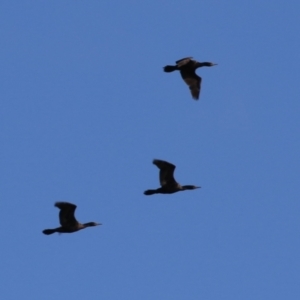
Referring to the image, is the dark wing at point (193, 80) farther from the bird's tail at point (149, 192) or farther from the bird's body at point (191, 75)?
the bird's tail at point (149, 192)

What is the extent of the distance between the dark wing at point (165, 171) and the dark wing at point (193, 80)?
3306mm

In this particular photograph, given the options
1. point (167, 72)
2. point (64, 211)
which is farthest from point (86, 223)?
point (167, 72)

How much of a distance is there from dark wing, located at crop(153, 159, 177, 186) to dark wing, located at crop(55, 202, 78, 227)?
3160 millimetres

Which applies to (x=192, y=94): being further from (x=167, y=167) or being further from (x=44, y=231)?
Answer: (x=44, y=231)

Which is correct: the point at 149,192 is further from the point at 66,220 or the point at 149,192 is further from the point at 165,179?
the point at 66,220

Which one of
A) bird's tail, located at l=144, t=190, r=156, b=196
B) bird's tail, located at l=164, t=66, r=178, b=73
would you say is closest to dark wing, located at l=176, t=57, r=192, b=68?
bird's tail, located at l=164, t=66, r=178, b=73

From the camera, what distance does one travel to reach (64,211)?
34062 mm

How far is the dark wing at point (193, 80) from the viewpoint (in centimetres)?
3716

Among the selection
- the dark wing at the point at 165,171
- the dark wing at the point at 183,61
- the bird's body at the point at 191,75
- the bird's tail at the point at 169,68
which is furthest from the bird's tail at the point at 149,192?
the dark wing at the point at 183,61

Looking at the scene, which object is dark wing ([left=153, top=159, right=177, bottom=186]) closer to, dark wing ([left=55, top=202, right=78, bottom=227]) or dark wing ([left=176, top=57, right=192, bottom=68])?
dark wing ([left=55, top=202, right=78, bottom=227])

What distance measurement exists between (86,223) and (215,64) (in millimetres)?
7723

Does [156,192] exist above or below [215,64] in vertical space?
below

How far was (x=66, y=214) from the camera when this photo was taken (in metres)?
34.2

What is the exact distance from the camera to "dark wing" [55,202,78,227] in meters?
33.8
